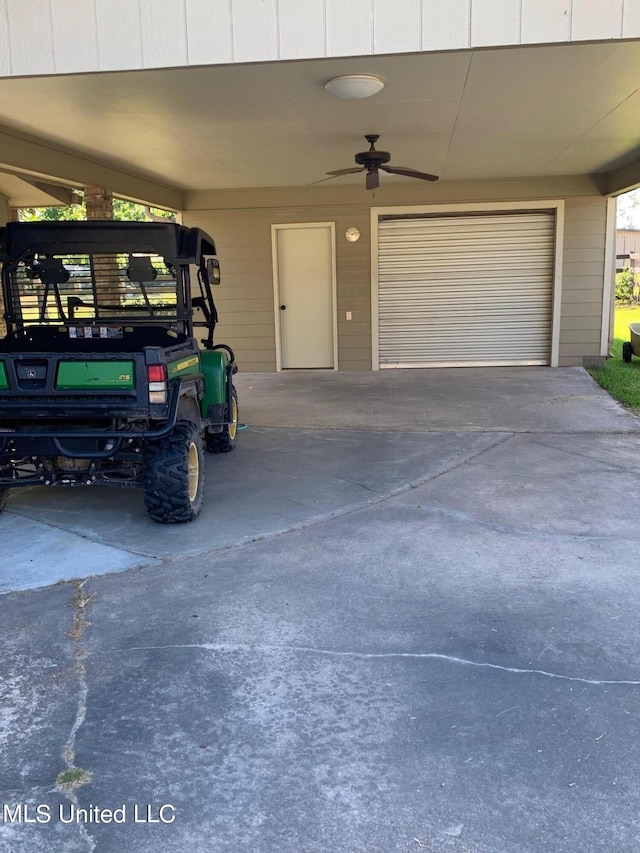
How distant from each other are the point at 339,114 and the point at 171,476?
4.03 meters

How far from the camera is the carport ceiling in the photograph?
4.90 m

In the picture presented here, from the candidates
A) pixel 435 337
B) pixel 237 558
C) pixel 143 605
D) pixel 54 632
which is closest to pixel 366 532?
pixel 237 558

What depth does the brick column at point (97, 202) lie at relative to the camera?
8406 millimetres

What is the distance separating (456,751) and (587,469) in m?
3.90

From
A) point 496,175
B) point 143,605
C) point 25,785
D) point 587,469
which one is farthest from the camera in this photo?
point 496,175

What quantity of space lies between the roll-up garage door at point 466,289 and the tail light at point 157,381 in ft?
26.4

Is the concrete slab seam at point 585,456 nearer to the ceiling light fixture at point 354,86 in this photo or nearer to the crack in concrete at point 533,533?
the crack in concrete at point 533,533

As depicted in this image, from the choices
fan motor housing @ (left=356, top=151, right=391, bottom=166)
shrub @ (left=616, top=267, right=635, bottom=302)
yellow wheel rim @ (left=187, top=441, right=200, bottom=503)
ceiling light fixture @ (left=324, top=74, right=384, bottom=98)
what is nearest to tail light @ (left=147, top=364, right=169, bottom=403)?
yellow wheel rim @ (left=187, top=441, right=200, bottom=503)

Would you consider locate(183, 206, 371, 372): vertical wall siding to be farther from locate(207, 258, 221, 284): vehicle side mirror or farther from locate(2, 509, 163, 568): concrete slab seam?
locate(2, 509, 163, 568): concrete slab seam

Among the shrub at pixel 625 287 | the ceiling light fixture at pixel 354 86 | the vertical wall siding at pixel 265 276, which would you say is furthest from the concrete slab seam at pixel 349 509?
the shrub at pixel 625 287

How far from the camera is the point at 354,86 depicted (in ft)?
17.0

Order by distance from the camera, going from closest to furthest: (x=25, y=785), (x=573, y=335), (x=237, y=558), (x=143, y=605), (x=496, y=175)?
(x=25, y=785)
(x=143, y=605)
(x=237, y=558)
(x=496, y=175)
(x=573, y=335)

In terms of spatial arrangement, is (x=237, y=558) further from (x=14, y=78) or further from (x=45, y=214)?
(x=45, y=214)

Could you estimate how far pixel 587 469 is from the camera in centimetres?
562
